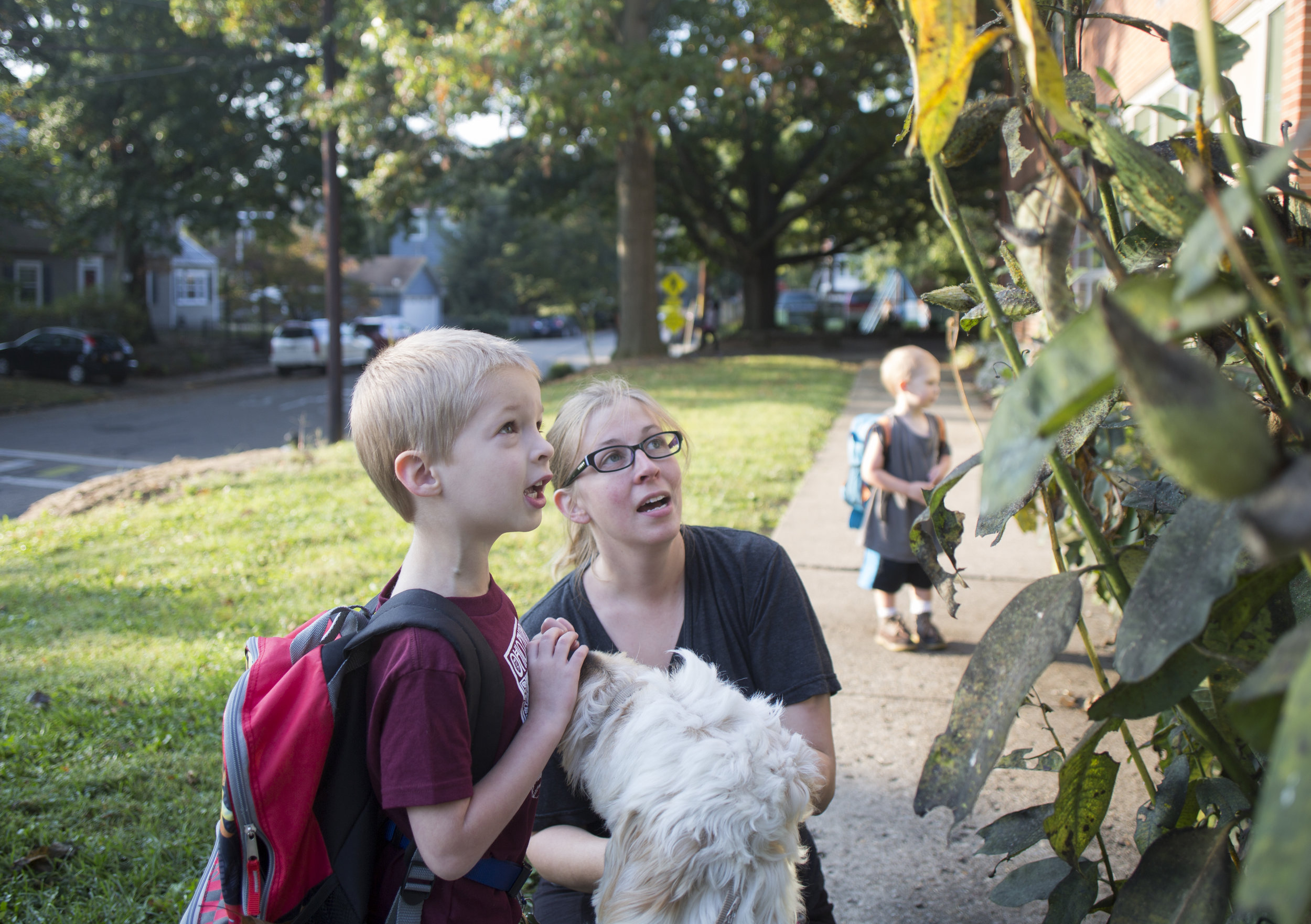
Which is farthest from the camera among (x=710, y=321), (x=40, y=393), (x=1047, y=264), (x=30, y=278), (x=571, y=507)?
(x=710, y=321)

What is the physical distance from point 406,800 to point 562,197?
91.0ft

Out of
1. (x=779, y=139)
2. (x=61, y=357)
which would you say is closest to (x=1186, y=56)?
(x=61, y=357)

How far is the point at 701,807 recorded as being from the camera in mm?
1516

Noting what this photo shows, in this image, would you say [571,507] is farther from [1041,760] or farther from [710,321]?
[710,321]

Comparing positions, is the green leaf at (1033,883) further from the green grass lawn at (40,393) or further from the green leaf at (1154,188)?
the green grass lawn at (40,393)

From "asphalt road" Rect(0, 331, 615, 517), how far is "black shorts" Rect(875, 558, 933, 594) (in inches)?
367

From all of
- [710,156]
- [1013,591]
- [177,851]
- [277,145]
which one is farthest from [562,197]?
[177,851]

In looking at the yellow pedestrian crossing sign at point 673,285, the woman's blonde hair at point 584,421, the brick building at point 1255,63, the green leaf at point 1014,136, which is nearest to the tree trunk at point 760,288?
the yellow pedestrian crossing sign at point 673,285

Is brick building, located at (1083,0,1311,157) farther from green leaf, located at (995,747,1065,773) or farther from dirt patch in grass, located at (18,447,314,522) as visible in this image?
dirt patch in grass, located at (18,447,314,522)

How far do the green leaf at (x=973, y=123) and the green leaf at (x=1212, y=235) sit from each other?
2.35 ft

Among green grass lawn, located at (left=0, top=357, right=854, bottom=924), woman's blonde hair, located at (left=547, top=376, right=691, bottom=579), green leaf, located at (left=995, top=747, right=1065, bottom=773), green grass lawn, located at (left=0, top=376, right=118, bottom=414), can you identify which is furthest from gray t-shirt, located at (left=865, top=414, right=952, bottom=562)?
green grass lawn, located at (left=0, top=376, right=118, bottom=414)

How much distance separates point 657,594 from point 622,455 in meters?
0.36

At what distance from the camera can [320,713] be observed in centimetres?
153

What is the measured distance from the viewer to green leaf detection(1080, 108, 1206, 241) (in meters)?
0.87
